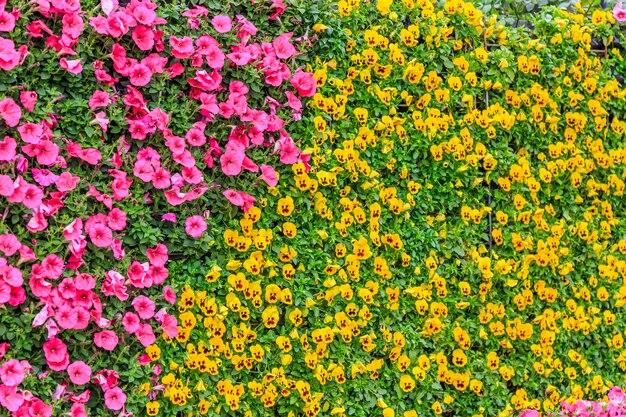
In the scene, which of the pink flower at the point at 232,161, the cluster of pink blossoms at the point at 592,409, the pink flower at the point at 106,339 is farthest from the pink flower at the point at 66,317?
the cluster of pink blossoms at the point at 592,409

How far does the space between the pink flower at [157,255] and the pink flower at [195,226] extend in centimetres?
12

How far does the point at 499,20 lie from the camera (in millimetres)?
3953

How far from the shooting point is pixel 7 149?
2635 mm

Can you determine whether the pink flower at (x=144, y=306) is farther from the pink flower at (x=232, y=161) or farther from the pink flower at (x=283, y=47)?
the pink flower at (x=283, y=47)

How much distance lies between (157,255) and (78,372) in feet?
1.56

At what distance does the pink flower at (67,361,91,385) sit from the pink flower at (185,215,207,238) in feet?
1.92

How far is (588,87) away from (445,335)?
1.40 meters

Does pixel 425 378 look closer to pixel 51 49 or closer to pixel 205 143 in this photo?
pixel 205 143

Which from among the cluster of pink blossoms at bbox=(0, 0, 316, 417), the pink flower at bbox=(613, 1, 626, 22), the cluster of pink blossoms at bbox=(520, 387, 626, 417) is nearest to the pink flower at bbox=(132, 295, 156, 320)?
the cluster of pink blossoms at bbox=(0, 0, 316, 417)

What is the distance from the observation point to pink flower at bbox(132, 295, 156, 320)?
2.87 meters

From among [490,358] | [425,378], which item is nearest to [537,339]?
[490,358]

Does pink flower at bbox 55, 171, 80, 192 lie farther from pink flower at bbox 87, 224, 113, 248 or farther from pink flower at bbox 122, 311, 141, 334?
pink flower at bbox 122, 311, 141, 334

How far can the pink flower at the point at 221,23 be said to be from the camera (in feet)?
9.98

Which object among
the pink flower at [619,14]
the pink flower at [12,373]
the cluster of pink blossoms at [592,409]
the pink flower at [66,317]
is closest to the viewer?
the pink flower at [12,373]
